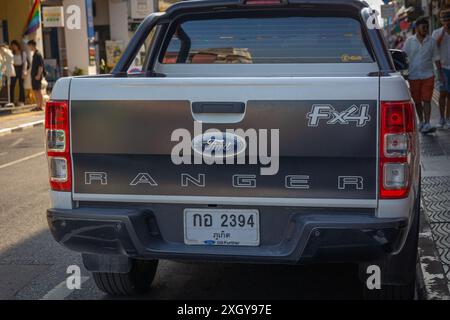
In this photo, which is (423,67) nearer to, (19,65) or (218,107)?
(218,107)

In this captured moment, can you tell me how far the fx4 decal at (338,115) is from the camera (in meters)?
3.43

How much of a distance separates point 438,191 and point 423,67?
4490mm

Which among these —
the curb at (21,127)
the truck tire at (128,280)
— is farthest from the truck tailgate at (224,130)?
the curb at (21,127)

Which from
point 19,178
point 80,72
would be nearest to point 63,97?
point 19,178

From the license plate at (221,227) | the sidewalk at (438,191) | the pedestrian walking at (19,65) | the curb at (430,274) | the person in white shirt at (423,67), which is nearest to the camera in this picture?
the license plate at (221,227)

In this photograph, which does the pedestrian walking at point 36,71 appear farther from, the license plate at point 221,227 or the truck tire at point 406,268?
the truck tire at point 406,268

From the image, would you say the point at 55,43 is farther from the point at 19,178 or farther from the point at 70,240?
the point at 70,240

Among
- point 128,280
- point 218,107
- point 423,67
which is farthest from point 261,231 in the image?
point 423,67

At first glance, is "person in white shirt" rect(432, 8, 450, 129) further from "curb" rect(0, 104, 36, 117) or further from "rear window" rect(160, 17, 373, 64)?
"curb" rect(0, 104, 36, 117)

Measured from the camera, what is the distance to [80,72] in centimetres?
2869

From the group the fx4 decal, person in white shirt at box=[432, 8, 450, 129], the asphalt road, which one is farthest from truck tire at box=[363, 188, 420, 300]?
person in white shirt at box=[432, 8, 450, 129]

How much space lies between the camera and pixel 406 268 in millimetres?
3807
